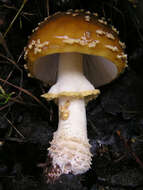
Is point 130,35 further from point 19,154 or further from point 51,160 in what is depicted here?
point 19,154

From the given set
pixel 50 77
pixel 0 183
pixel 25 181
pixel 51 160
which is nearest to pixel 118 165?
pixel 51 160

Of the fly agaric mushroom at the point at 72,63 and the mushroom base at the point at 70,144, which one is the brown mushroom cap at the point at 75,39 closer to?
the fly agaric mushroom at the point at 72,63

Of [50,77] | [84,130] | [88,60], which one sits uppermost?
[88,60]

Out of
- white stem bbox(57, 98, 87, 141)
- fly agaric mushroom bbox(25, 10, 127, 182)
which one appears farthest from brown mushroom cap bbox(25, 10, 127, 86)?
white stem bbox(57, 98, 87, 141)

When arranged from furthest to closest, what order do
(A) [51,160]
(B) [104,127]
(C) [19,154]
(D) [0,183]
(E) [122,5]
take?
(B) [104,127] → (E) [122,5] → (C) [19,154] → (A) [51,160] → (D) [0,183]

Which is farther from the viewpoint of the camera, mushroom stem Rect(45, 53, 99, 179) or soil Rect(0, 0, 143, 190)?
soil Rect(0, 0, 143, 190)

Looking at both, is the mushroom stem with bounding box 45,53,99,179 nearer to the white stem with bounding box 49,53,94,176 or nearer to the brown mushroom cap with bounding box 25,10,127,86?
the white stem with bounding box 49,53,94,176
